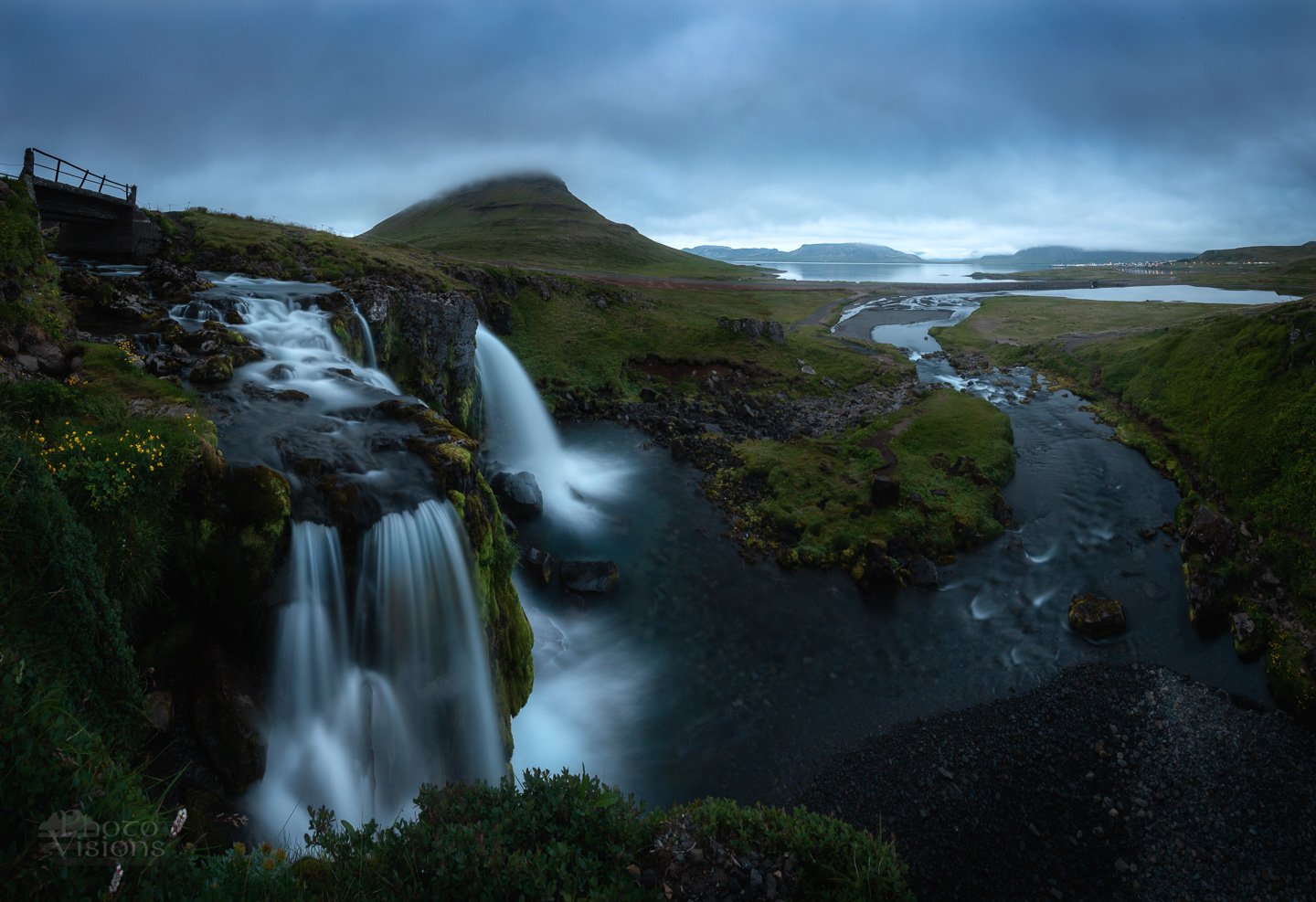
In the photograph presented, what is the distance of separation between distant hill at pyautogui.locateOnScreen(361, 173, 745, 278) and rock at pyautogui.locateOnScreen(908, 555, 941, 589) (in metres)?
97.9

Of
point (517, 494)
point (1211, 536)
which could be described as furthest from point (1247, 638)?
point (517, 494)

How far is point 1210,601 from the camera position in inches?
833

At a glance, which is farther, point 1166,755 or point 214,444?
point 1166,755

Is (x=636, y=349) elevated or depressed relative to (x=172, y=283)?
depressed

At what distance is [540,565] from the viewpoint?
24.0m

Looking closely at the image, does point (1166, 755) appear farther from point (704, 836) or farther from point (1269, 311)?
point (1269, 311)

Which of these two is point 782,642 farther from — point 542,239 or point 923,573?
point 542,239

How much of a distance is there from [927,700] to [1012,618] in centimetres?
641

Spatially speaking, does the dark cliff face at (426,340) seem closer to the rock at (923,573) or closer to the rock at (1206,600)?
the rock at (923,573)

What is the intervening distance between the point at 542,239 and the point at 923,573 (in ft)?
470

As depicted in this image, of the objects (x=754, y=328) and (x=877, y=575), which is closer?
(x=877, y=575)

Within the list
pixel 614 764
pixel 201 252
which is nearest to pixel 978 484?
pixel 614 764

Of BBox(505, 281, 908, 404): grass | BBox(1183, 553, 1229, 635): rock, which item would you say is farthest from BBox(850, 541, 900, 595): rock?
BBox(505, 281, 908, 404): grass

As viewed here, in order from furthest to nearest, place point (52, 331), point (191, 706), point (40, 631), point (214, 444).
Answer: point (52, 331) → point (214, 444) → point (191, 706) → point (40, 631)
